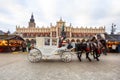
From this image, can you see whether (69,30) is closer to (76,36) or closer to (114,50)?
(76,36)

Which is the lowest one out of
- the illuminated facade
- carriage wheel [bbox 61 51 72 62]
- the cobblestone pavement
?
the cobblestone pavement

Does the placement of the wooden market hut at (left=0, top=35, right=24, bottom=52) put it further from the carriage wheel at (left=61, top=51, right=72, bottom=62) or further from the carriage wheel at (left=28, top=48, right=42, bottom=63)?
the carriage wheel at (left=61, top=51, right=72, bottom=62)

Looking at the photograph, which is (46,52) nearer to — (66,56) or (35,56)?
(35,56)

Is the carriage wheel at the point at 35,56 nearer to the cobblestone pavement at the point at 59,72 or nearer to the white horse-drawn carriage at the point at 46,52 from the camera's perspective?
the white horse-drawn carriage at the point at 46,52

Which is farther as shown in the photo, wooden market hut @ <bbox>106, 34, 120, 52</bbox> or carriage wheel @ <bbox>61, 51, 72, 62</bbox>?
wooden market hut @ <bbox>106, 34, 120, 52</bbox>

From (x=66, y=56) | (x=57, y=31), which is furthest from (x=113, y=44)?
(x=57, y=31)

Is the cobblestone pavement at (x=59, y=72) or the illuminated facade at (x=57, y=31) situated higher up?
the illuminated facade at (x=57, y=31)

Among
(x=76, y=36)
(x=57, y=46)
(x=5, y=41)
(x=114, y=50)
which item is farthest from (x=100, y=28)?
(x=57, y=46)

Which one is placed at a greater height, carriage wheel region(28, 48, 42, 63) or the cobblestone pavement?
carriage wheel region(28, 48, 42, 63)

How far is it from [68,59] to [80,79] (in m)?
6.12

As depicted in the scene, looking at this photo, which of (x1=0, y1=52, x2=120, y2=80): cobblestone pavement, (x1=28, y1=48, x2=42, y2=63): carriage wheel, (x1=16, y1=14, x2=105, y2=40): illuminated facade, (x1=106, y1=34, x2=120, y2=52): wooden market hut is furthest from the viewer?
(x1=16, y1=14, x2=105, y2=40): illuminated facade

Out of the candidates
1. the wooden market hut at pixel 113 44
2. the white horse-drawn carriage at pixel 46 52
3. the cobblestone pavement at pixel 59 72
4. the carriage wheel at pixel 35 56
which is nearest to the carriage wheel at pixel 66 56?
the white horse-drawn carriage at pixel 46 52

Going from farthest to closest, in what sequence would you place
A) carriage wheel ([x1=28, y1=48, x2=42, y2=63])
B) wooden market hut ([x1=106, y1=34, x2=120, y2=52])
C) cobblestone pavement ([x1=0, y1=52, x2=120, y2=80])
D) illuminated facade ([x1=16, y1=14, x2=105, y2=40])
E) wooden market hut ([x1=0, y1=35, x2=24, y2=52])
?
1. illuminated facade ([x1=16, y1=14, x2=105, y2=40])
2. wooden market hut ([x1=106, y1=34, x2=120, y2=52])
3. wooden market hut ([x1=0, y1=35, x2=24, y2=52])
4. carriage wheel ([x1=28, y1=48, x2=42, y2=63])
5. cobblestone pavement ([x1=0, y1=52, x2=120, y2=80])

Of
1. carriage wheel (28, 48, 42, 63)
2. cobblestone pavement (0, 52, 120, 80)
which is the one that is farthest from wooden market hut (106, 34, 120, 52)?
cobblestone pavement (0, 52, 120, 80)
